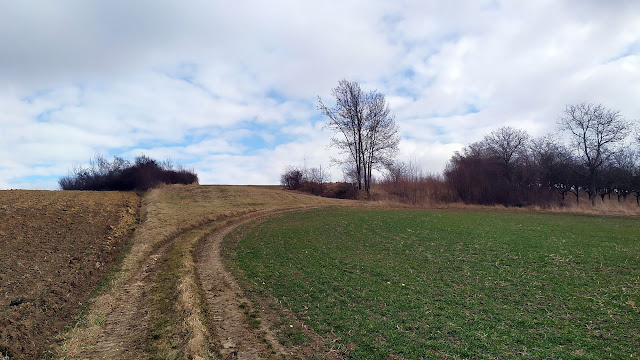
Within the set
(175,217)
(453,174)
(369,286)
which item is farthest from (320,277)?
(453,174)

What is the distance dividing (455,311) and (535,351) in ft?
6.91

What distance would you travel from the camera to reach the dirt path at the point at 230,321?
21.9ft

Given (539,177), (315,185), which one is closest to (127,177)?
(315,185)

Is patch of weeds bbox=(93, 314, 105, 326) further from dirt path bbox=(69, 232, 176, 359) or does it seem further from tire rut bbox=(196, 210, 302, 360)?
tire rut bbox=(196, 210, 302, 360)

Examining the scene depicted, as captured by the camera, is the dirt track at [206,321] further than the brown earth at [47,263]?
No

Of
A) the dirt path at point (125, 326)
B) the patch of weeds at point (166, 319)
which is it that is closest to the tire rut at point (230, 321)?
the patch of weeds at point (166, 319)

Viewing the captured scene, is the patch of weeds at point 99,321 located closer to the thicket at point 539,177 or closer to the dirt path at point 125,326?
the dirt path at point 125,326

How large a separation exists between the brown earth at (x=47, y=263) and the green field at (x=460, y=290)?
5094mm

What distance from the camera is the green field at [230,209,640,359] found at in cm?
671

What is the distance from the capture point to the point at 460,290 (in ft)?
32.7

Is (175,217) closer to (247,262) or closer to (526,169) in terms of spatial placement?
(247,262)

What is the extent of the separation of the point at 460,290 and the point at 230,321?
248 inches

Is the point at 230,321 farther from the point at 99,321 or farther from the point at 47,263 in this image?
the point at 47,263

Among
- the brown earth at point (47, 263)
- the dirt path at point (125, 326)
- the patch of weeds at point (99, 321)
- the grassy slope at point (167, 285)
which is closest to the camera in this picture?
the dirt path at point (125, 326)
